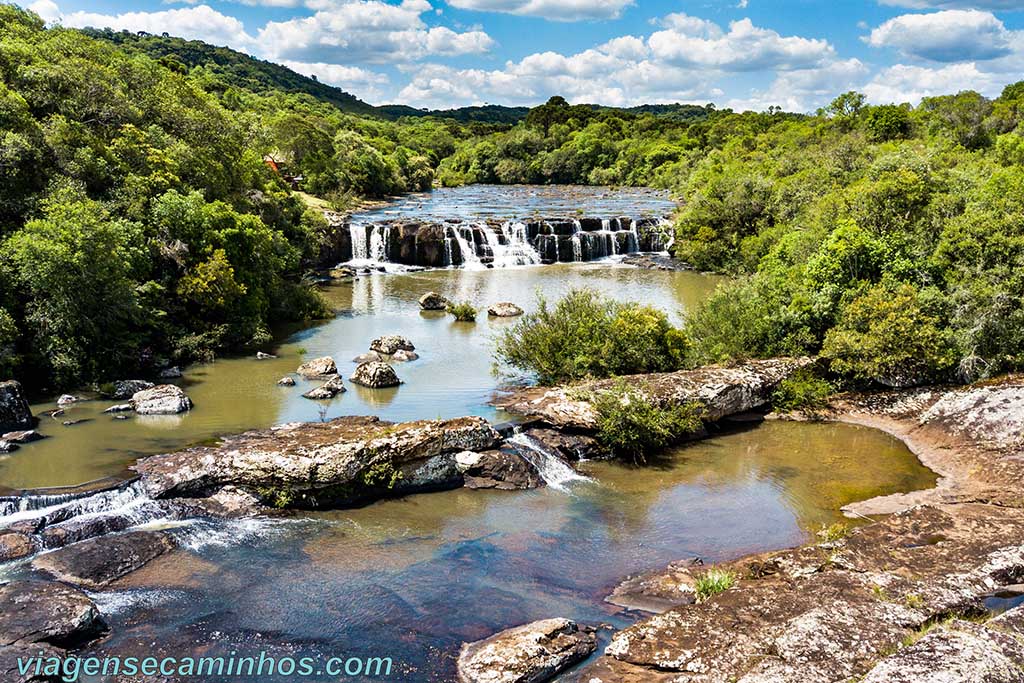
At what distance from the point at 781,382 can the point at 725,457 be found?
4824 millimetres

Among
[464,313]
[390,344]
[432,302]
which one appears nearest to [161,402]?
[390,344]

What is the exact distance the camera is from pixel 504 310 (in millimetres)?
42250

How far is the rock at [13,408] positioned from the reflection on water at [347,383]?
22.7 inches

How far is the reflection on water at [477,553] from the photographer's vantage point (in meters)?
14.2

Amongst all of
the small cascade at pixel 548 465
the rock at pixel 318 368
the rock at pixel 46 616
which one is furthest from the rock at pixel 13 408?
the small cascade at pixel 548 465

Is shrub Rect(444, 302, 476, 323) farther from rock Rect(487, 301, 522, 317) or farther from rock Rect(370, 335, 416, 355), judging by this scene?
rock Rect(370, 335, 416, 355)

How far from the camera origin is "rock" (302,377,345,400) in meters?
27.8

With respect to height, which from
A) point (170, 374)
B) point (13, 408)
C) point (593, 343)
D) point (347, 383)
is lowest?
point (347, 383)

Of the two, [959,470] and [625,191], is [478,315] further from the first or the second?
[625,191]

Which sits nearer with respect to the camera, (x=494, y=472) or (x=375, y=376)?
(x=494, y=472)

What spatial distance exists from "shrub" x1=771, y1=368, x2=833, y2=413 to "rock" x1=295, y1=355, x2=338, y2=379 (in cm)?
1752

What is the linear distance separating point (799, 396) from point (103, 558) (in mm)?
21717

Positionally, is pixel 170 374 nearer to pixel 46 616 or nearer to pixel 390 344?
pixel 390 344

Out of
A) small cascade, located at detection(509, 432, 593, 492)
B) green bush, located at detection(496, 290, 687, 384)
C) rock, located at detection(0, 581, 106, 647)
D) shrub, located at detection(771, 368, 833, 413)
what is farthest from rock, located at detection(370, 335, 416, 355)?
rock, located at detection(0, 581, 106, 647)
